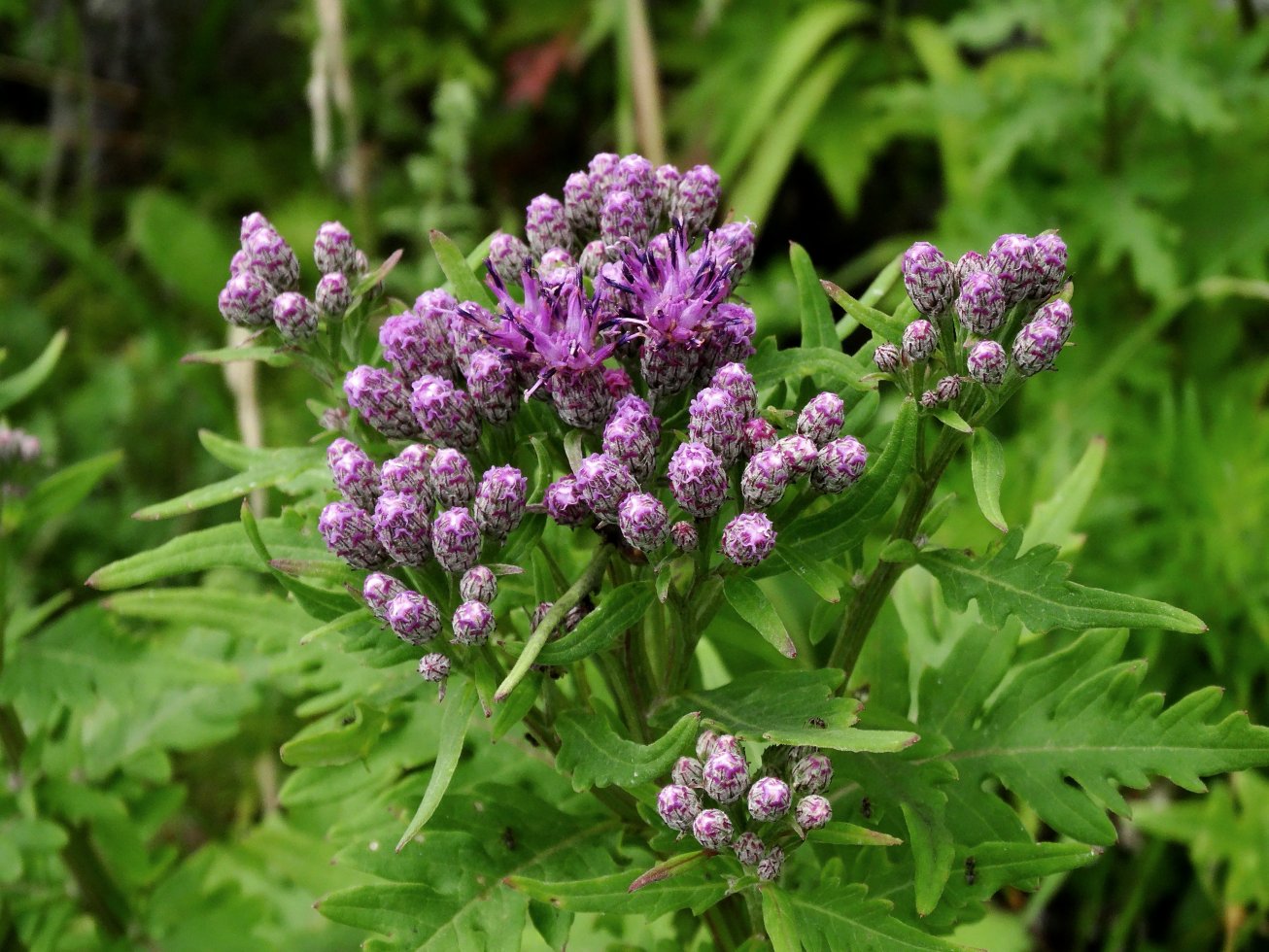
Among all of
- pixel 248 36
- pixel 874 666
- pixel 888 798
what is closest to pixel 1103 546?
pixel 874 666

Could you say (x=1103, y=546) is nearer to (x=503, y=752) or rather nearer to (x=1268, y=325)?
(x=1268, y=325)

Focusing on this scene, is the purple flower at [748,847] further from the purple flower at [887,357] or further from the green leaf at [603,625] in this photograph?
the purple flower at [887,357]

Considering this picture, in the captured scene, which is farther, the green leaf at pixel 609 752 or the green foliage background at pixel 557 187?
the green foliage background at pixel 557 187

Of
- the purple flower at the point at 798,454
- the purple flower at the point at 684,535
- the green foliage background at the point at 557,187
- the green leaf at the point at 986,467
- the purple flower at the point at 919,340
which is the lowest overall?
the green foliage background at the point at 557,187

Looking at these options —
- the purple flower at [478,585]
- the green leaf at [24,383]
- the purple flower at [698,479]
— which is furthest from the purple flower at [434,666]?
the green leaf at [24,383]

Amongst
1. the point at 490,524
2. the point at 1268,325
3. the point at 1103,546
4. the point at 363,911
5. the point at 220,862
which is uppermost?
the point at 490,524

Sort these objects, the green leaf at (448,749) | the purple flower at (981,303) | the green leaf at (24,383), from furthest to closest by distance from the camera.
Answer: the green leaf at (24,383) → the purple flower at (981,303) → the green leaf at (448,749)
